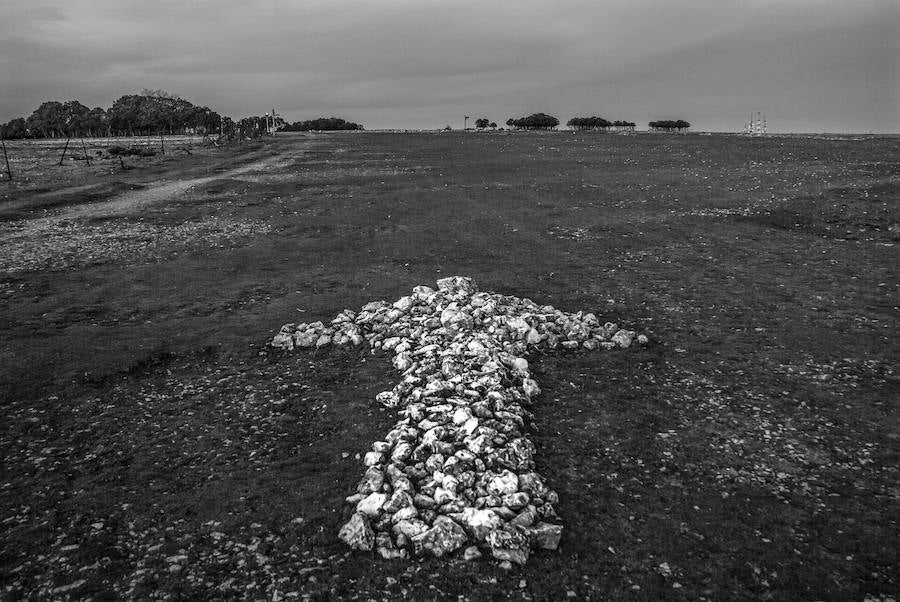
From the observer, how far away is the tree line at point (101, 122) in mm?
151125

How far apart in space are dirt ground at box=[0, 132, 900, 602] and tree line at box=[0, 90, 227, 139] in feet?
477

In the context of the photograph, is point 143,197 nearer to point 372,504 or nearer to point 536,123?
point 372,504

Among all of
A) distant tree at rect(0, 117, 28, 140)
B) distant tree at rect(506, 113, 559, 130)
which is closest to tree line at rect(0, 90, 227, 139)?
distant tree at rect(0, 117, 28, 140)

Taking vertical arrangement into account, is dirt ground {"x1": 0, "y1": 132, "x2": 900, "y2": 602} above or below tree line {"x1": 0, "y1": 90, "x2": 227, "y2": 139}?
below

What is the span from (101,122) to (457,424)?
191893mm

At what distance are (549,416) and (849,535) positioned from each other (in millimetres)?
4279

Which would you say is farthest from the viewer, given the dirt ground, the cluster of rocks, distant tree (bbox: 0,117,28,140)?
distant tree (bbox: 0,117,28,140)

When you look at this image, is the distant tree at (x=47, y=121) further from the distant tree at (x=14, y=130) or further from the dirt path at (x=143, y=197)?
the dirt path at (x=143, y=197)

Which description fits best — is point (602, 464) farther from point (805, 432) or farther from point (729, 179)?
point (729, 179)

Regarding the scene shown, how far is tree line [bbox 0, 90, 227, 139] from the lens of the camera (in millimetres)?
151125

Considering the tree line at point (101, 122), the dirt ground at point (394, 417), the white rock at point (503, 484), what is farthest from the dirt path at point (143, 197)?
the tree line at point (101, 122)

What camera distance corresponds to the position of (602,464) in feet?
26.5

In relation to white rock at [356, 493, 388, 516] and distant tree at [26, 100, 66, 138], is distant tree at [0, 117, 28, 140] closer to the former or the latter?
distant tree at [26, 100, 66, 138]

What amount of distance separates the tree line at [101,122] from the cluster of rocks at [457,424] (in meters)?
151
